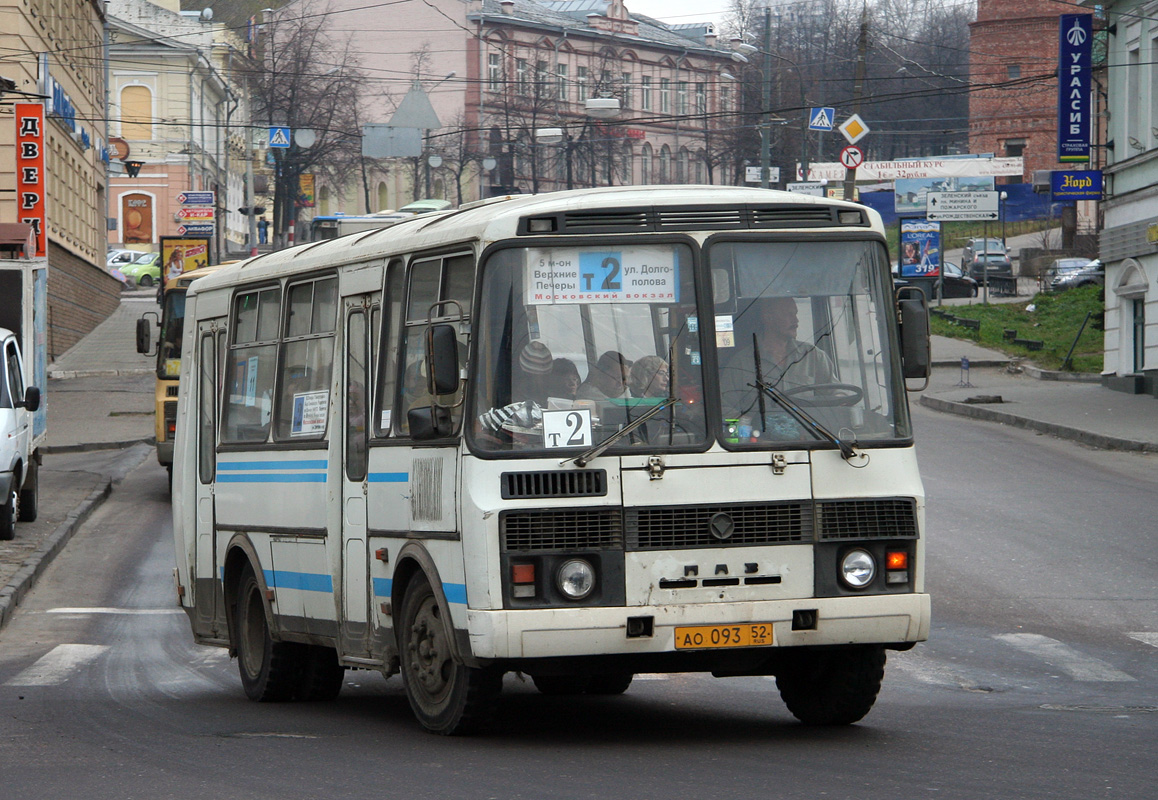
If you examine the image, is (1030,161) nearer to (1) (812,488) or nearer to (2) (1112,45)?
(2) (1112,45)

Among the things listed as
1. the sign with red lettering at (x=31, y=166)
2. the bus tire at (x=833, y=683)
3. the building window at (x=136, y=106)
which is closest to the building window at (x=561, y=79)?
the building window at (x=136, y=106)

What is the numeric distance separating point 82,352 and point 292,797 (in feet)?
131

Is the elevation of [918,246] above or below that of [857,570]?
above

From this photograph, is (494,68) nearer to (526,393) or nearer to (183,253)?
(183,253)

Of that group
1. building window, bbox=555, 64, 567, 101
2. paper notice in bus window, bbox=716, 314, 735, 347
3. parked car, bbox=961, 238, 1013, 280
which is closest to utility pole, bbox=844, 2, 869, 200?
A: parked car, bbox=961, 238, 1013, 280

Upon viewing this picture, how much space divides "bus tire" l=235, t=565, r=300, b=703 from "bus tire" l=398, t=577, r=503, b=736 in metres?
1.96

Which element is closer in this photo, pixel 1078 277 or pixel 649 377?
pixel 649 377

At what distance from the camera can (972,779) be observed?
645 cm

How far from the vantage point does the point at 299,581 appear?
9.16 metres

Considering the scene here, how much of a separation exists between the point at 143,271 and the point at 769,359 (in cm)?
6279

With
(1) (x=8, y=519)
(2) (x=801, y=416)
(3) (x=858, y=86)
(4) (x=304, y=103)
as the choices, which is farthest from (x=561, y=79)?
(2) (x=801, y=416)

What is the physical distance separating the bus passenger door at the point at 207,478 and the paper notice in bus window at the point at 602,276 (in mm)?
3750

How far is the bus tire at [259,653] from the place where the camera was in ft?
32.0

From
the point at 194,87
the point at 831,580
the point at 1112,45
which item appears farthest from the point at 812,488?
the point at 194,87
